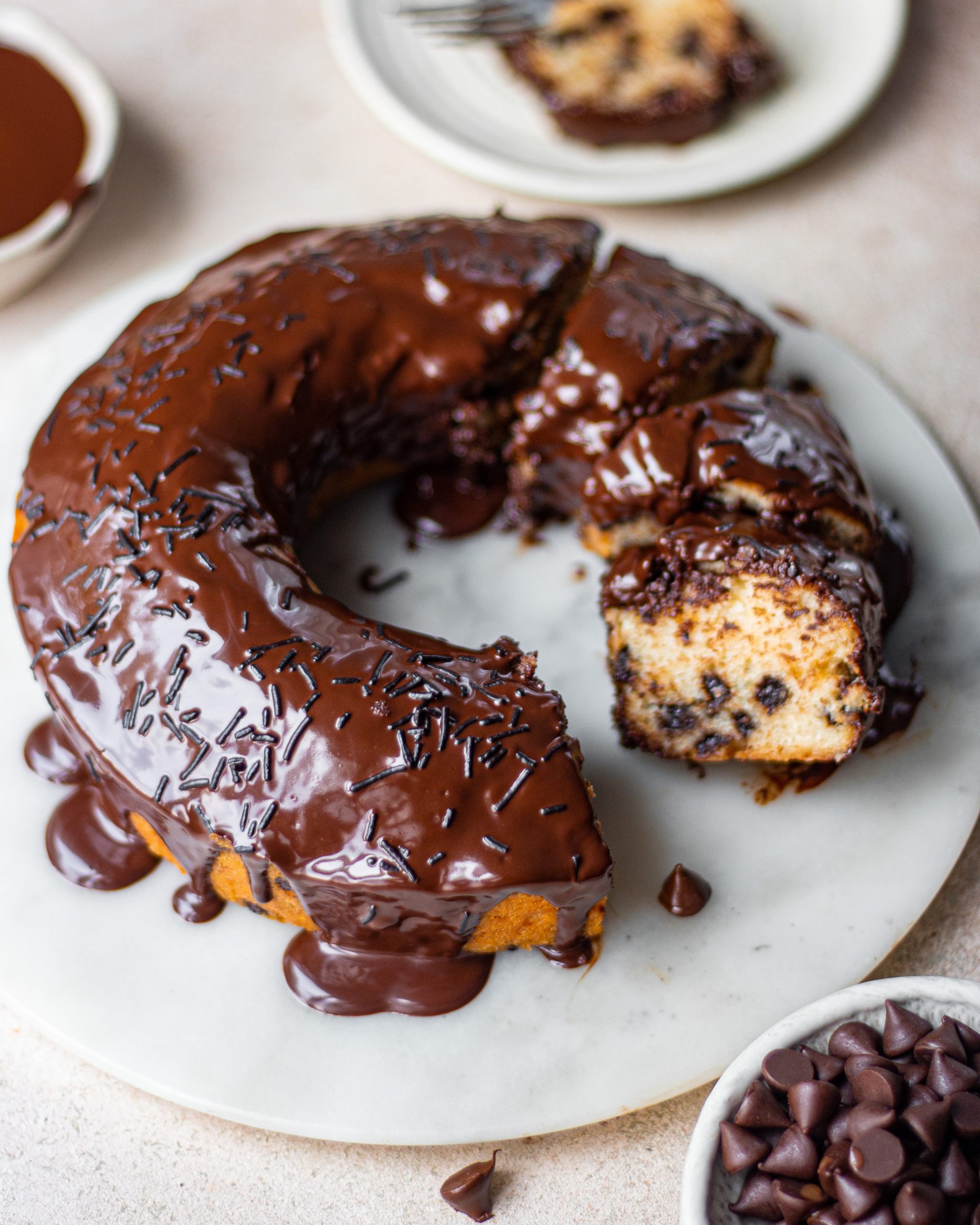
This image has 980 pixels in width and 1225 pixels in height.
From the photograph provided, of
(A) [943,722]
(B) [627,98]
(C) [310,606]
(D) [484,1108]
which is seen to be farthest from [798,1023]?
(B) [627,98]

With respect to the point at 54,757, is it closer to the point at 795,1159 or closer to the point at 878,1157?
the point at 795,1159

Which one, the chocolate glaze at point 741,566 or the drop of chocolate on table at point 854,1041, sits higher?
the chocolate glaze at point 741,566

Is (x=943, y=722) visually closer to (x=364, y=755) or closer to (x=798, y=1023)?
(x=798, y=1023)

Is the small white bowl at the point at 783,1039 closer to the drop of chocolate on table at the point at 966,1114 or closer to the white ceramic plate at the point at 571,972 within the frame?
the drop of chocolate on table at the point at 966,1114

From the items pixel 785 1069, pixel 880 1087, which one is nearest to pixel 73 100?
pixel 785 1069

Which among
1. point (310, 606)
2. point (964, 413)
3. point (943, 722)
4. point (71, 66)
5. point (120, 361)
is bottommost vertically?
point (943, 722)

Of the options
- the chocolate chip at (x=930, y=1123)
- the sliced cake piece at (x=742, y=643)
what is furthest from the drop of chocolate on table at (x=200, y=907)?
the chocolate chip at (x=930, y=1123)

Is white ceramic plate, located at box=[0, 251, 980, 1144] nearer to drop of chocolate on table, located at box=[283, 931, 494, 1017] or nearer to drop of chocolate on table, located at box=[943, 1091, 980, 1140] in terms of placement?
drop of chocolate on table, located at box=[283, 931, 494, 1017]
